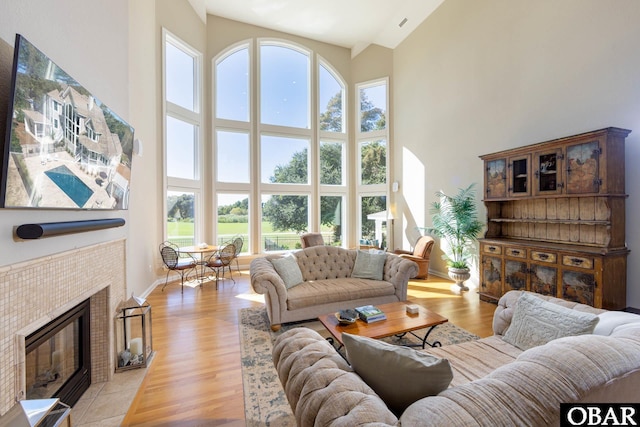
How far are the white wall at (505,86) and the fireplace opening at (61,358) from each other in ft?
18.8

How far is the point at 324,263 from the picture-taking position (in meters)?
4.25

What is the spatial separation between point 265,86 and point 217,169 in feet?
8.66

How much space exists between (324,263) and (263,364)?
184 centimetres

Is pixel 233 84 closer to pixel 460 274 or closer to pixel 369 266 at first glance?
pixel 369 266

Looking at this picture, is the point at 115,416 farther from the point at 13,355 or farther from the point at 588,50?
the point at 588,50

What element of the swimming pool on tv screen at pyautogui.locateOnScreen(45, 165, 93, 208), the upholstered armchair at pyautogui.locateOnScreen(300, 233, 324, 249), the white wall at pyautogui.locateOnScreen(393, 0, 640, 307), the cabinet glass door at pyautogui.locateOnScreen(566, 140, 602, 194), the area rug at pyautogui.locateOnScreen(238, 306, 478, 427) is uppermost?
the white wall at pyautogui.locateOnScreen(393, 0, 640, 307)

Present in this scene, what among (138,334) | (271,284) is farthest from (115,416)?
(271,284)

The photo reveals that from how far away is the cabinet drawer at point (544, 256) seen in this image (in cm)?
352

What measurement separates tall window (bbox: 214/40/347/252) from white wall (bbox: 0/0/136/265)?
13.2ft

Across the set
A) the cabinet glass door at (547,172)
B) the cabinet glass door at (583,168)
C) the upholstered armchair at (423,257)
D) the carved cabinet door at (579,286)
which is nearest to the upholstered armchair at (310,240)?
the upholstered armchair at (423,257)

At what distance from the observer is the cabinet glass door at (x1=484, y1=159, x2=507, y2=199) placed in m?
4.34

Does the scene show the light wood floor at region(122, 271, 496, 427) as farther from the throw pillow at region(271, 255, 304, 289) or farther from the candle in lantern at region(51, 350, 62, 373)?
the throw pillow at region(271, 255, 304, 289)

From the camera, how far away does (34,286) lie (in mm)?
1562

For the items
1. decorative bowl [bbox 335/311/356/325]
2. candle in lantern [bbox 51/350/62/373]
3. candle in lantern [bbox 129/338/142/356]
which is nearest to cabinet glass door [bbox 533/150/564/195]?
decorative bowl [bbox 335/311/356/325]
